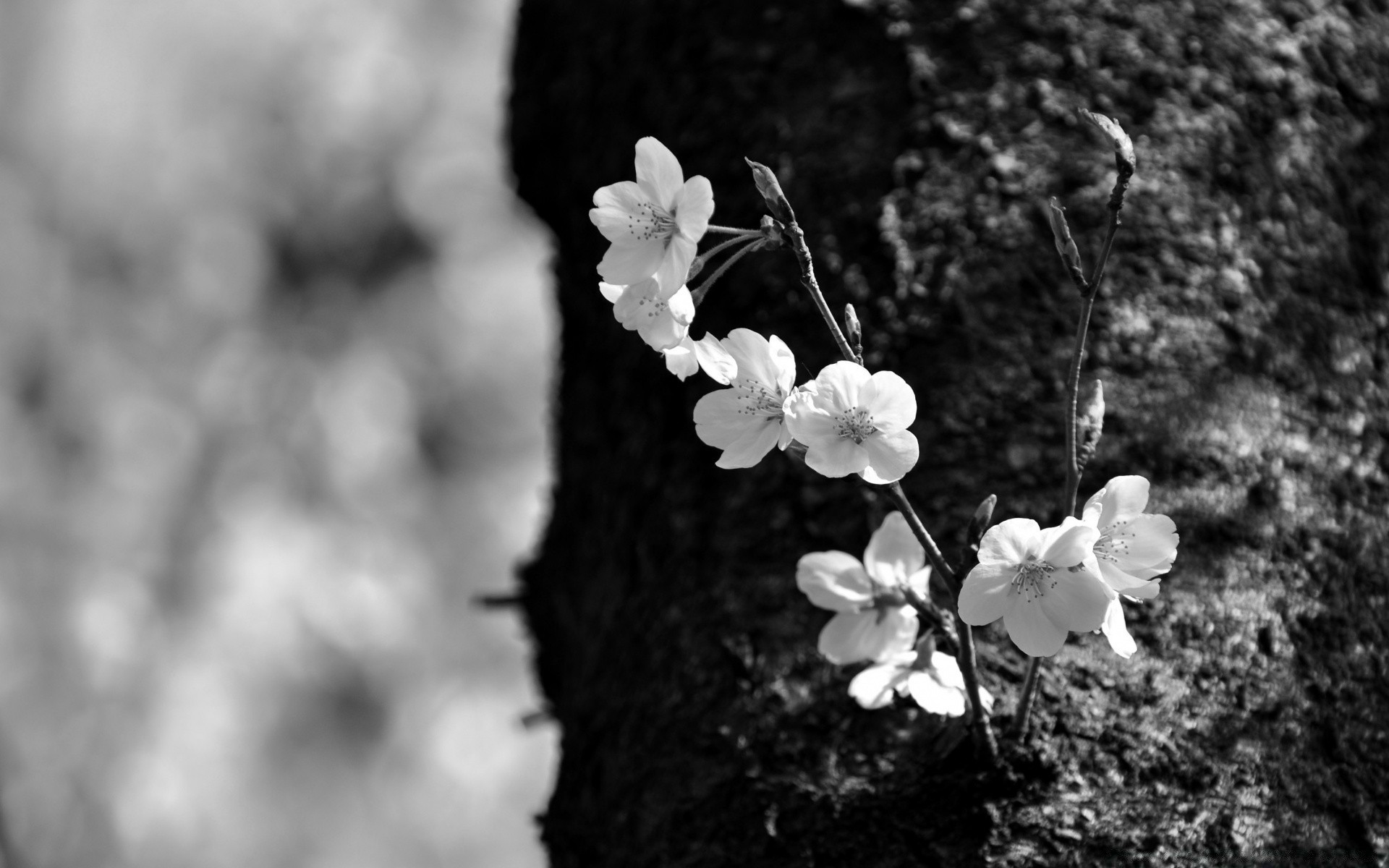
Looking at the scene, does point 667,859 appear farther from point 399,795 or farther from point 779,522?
point 399,795

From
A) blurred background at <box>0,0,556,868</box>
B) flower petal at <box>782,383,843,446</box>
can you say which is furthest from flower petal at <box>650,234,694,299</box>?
blurred background at <box>0,0,556,868</box>

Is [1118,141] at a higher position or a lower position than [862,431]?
higher

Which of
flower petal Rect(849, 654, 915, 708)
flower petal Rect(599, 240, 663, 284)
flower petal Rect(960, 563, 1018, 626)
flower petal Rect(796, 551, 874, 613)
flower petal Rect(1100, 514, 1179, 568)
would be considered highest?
flower petal Rect(599, 240, 663, 284)

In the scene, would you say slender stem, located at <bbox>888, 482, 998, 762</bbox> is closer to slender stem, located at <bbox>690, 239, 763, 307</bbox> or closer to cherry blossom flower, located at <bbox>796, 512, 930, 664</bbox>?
cherry blossom flower, located at <bbox>796, 512, 930, 664</bbox>

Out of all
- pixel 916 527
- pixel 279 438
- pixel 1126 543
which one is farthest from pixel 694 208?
pixel 279 438

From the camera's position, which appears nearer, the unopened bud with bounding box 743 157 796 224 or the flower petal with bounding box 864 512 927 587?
the unopened bud with bounding box 743 157 796 224

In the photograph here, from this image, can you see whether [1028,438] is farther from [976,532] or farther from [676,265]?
[676,265]

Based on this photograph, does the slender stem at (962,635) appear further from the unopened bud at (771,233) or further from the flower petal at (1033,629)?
the unopened bud at (771,233)
